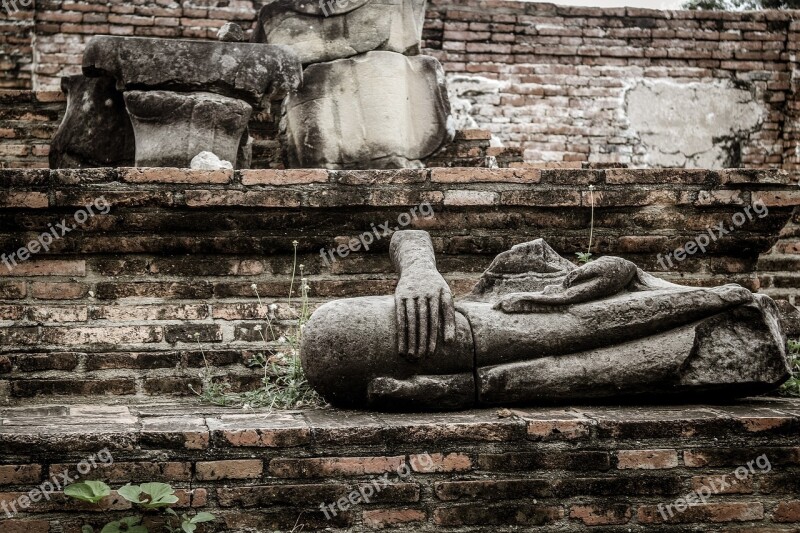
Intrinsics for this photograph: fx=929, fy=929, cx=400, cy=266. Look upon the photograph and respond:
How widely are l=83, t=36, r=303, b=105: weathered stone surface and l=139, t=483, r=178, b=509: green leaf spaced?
235 centimetres

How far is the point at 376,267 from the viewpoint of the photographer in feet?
12.4

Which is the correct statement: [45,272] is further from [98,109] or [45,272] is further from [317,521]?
[317,521]

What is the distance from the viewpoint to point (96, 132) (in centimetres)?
448

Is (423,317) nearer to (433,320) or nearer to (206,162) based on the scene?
(433,320)

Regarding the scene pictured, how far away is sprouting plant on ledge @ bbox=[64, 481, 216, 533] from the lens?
229 cm

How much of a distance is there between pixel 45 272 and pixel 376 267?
1.28 meters

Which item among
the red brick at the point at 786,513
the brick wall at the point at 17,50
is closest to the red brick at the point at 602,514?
the red brick at the point at 786,513

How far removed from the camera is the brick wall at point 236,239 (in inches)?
137

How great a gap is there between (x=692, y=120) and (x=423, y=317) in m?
6.17

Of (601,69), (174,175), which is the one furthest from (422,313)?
(601,69)

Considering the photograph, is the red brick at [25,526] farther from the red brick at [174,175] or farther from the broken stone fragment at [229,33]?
the broken stone fragment at [229,33]

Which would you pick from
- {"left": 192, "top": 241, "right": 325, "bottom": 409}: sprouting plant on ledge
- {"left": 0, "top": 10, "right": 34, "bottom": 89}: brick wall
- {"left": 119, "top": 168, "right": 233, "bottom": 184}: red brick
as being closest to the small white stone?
{"left": 119, "top": 168, "right": 233, "bottom": 184}: red brick

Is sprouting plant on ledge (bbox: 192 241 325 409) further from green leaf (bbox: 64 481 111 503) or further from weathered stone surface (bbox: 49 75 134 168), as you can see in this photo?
weathered stone surface (bbox: 49 75 134 168)

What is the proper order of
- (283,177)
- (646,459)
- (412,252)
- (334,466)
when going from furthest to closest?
(283,177) → (412,252) → (646,459) → (334,466)
